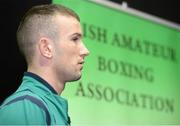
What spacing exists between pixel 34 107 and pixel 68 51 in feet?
1.05

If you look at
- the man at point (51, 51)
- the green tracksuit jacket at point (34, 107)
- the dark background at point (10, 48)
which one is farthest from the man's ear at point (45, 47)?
the dark background at point (10, 48)

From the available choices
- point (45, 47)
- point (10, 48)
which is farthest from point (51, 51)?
point (10, 48)

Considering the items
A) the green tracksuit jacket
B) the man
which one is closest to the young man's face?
the man

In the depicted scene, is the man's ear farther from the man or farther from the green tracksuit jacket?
the green tracksuit jacket

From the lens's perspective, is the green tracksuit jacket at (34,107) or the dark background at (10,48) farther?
the dark background at (10,48)

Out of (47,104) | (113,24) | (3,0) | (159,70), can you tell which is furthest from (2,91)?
(159,70)

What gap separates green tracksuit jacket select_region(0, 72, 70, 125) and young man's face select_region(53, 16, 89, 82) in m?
0.10

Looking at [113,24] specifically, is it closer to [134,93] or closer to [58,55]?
[134,93]

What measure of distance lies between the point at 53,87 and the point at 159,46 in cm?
116

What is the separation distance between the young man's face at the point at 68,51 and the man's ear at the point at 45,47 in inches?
0.9

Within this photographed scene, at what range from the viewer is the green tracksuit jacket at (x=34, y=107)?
1.38 metres

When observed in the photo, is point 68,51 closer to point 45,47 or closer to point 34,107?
point 45,47

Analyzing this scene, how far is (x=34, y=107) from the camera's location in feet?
4.57

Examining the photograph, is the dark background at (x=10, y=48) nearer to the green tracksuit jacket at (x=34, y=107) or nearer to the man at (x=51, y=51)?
the man at (x=51, y=51)
